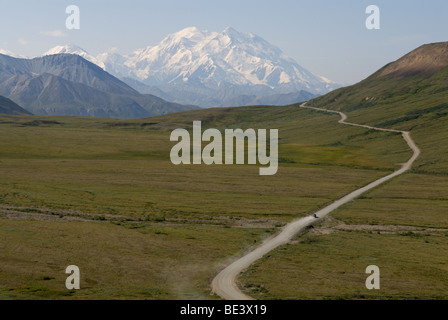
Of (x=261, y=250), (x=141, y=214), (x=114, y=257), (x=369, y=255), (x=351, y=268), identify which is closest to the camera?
(x=351, y=268)

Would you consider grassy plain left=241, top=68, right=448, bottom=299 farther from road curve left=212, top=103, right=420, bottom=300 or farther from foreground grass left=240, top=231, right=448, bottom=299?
road curve left=212, top=103, right=420, bottom=300

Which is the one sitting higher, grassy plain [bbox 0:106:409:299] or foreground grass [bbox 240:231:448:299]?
grassy plain [bbox 0:106:409:299]

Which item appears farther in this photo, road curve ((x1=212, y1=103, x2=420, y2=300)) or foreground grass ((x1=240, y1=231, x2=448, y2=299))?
foreground grass ((x1=240, y1=231, x2=448, y2=299))

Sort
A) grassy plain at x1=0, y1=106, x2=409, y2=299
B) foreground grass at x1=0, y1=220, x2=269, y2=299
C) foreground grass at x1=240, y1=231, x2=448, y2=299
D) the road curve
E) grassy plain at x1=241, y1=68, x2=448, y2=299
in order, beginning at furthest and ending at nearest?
1. grassy plain at x1=0, y1=106, x2=409, y2=299
2. grassy plain at x1=241, y1=68, x2=448, y2=299
3. foreground grass at x1=240, y1=231, x2=448, y2=299
4. the road curve
5. foreground grass at x1=0, y1=220, x2=269, y2=299

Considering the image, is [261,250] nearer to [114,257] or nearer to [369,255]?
[369,255]

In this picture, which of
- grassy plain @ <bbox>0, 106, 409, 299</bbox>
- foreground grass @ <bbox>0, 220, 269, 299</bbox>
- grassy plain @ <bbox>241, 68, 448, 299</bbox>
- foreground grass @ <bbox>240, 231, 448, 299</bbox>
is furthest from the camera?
grassy plain @ <bbox>0, 106, 409, 299</bbox>

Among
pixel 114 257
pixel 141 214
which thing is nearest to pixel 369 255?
pixel 114 257

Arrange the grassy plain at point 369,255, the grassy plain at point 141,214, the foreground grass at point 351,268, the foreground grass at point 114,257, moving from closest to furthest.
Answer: the foreground grass at point 114,257, the foreground grass at point 351,268, the grassy plain at point 369,255, the grassy plain at point 141,214

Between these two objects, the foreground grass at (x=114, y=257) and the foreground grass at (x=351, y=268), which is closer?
the foreground grass at (x=114, y=257)

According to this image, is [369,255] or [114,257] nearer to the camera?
[114,257]

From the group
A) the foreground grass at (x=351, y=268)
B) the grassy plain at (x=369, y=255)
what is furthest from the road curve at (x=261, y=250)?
Answer: the grassy plain at (x=369, y=255)

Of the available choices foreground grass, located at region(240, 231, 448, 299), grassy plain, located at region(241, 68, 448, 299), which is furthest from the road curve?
grassy plain, located at region(241, 68, 448, 299)

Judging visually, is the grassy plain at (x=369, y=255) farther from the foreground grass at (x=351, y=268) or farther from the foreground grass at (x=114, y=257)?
the foreground grass at (x=114, y=257)
